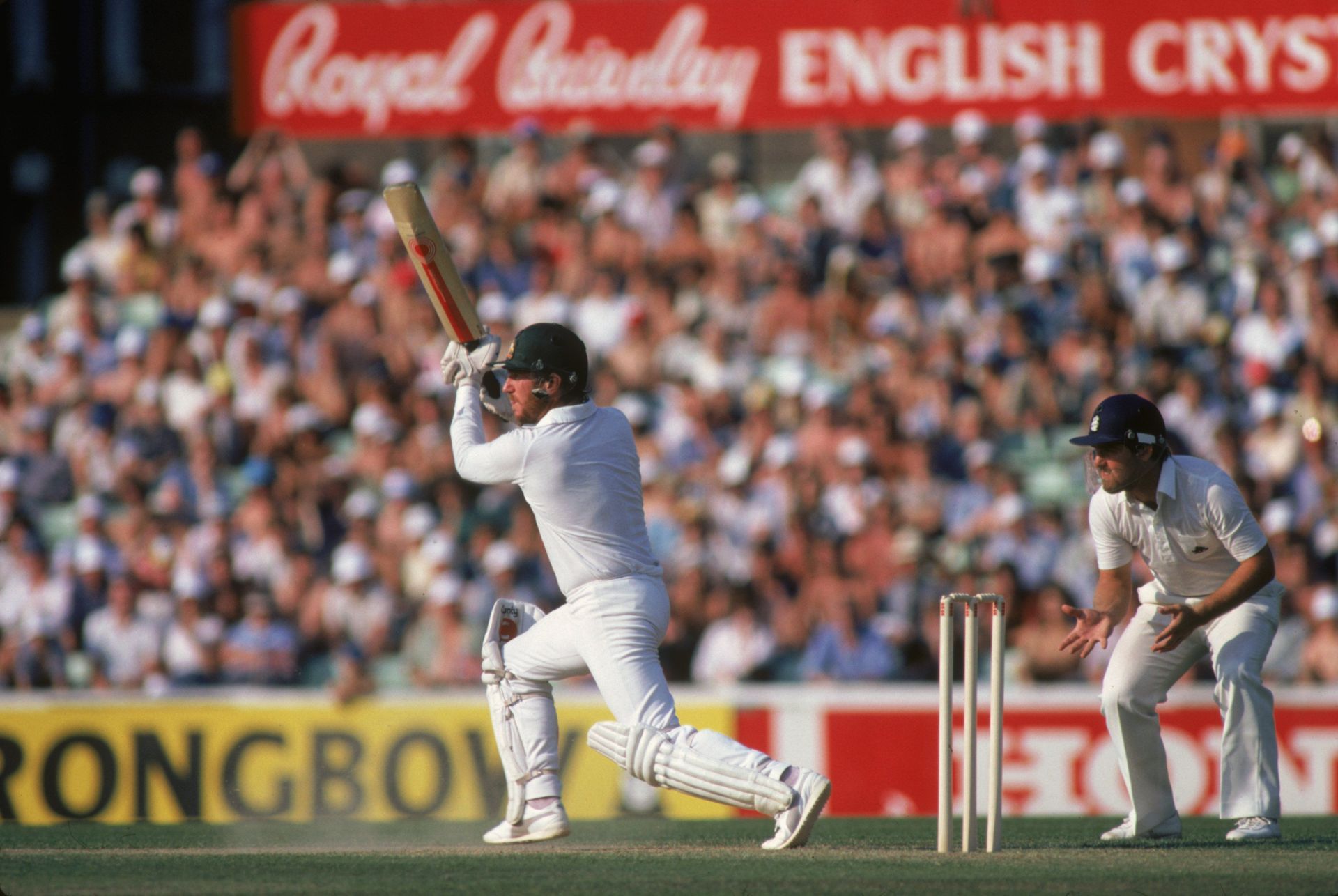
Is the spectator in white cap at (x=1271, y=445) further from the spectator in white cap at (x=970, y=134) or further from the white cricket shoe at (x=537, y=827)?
the white cricket shoe at (x=537, y=827)

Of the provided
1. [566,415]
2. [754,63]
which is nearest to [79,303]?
[754,63]

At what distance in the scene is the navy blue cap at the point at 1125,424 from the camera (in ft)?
22.3

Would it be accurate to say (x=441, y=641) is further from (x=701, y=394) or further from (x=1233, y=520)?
(x=1233, y=520)

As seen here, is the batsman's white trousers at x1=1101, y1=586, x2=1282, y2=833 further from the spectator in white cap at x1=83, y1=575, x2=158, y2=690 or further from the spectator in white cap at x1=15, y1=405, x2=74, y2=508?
the spectator in white cap at x1=15, y1=405, x2=74, y2=508

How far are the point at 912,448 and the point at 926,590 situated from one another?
1150mm

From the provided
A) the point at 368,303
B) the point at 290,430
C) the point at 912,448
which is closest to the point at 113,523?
the point at 290,430

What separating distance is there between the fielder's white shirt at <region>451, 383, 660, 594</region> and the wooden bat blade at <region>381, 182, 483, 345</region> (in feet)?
2.64

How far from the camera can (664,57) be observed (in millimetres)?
15891

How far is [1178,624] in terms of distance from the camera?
6734 millimetres

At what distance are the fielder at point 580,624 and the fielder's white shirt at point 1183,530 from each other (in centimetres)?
155

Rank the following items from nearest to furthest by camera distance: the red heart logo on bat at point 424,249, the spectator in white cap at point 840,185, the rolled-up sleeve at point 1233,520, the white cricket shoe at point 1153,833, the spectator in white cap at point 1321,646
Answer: the rolled-up sleeve at point 1233,520
the white cricket shoe at point 1153,833
the red heart logo on bat at point 424,249
the spectator in white cap at point 1321,646
the spectator in white cap at point 840,185

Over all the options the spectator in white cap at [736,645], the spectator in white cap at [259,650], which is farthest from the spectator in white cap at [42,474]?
the spectator in white cap at [736,645]

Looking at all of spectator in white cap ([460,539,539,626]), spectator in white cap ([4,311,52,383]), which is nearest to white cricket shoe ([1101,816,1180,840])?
spectator in white cap ([460,539,539,626])

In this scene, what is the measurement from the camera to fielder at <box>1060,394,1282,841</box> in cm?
689
